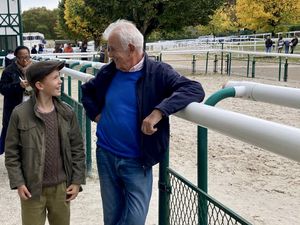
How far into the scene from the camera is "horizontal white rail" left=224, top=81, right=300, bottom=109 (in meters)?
2.04

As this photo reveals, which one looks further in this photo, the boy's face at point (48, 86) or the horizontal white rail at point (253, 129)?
the boy's face at point (48, 86)

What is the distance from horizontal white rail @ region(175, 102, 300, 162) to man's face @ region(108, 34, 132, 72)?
0.49 meters

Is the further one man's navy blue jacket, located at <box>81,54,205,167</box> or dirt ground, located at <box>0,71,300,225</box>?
dirt ground, located at <box>0,71,300,225</box>


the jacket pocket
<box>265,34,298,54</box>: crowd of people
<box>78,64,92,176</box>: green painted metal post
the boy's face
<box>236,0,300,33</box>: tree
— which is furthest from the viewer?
<box>236,0,300,33</box>: tree

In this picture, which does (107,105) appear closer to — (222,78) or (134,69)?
(134,69)

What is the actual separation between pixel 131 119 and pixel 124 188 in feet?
1.22

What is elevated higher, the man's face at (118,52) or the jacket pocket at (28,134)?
the man's face at (118,52)

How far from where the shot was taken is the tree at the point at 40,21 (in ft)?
339

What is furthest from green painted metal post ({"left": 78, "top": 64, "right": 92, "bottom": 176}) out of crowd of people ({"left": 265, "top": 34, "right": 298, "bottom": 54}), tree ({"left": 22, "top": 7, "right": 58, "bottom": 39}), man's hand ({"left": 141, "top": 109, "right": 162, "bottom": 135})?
tree ({"left": 22, "top": 7, "right": 58, "bottom": 39})

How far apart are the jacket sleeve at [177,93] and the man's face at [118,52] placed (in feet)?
0.59

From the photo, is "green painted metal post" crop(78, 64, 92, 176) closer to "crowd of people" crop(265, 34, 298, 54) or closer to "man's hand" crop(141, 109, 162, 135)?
"man's hand" crop(141, 109, 162, 135)

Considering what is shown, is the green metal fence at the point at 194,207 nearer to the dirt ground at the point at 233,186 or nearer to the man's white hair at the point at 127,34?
the man's white hair at the point at 127,34

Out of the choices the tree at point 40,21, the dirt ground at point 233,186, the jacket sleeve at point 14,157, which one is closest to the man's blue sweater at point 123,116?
the jacket sleeve at point 14,157

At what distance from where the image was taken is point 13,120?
269cm
